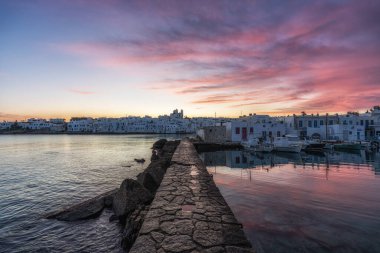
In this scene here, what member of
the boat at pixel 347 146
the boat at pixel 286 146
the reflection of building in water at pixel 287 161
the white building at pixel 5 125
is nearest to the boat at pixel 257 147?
the boat at pixel 286 146

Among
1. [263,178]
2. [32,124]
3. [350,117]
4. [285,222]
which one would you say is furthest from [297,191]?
[32,124]

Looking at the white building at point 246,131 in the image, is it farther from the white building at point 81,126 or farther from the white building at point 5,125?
the white building at point 5,125

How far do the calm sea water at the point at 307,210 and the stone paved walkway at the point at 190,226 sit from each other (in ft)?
7.93

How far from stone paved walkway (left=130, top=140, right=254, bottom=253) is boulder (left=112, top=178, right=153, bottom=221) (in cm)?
173

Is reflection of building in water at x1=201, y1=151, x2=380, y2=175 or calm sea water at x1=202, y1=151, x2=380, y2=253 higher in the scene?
calm sea water at x1=202, y1=151, x2=380, y2=253

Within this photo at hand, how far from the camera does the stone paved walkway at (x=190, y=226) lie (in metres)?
5.31

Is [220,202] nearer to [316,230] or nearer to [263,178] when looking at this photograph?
[316,230]

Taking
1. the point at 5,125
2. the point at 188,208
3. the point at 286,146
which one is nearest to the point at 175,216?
the point at 188,208

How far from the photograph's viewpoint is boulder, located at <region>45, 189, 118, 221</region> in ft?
38.5

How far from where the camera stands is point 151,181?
47.4 feet

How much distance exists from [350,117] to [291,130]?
17844mm

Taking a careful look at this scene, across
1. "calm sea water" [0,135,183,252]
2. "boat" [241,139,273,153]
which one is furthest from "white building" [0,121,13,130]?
"boat" [241,139,273,153]

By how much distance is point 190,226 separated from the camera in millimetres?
6246

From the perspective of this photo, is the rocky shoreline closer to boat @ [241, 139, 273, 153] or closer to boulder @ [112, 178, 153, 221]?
boulder @ [112, 178, 153, 221]
